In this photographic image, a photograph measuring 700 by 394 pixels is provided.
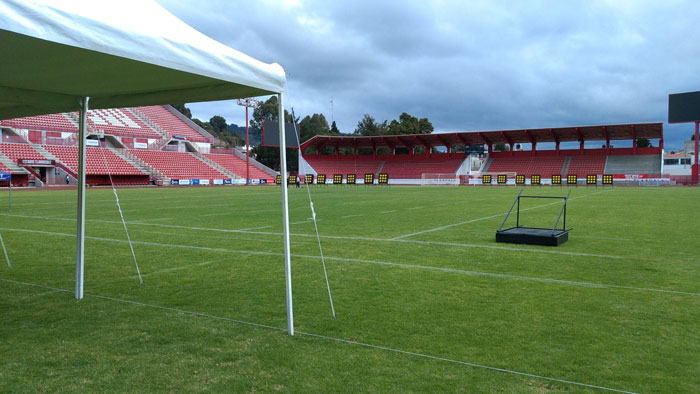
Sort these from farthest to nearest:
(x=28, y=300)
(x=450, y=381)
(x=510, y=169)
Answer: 1. (x=510, y=169)
2. (x=28, y=300)
3. (x=450, y=381)

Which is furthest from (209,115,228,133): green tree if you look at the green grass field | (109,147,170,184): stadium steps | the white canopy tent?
the white canopy tent

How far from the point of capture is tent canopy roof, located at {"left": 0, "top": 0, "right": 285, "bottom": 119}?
307cm

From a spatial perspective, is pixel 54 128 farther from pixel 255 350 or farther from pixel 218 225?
pixel 255 350

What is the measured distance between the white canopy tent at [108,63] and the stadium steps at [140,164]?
49027 millimetres

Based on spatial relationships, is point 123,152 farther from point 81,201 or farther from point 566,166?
point 81,201

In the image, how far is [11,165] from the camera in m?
42.1

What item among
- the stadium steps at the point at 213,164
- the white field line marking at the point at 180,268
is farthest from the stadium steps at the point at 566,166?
the white field line marking at the point at 180,268

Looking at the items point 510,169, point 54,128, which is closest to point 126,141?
point 54,128

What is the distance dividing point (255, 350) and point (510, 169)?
63.3 metres

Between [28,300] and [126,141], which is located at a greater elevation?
[126,141]

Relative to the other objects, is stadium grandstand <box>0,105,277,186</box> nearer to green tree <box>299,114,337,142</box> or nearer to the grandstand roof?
the grandstand roof

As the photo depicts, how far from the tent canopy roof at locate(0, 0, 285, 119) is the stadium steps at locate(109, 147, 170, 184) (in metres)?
49.2

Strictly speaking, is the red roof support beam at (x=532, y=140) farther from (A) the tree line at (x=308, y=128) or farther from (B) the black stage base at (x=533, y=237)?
(B) the black stage base at (x=533, y=237)

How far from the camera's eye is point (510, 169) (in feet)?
208
